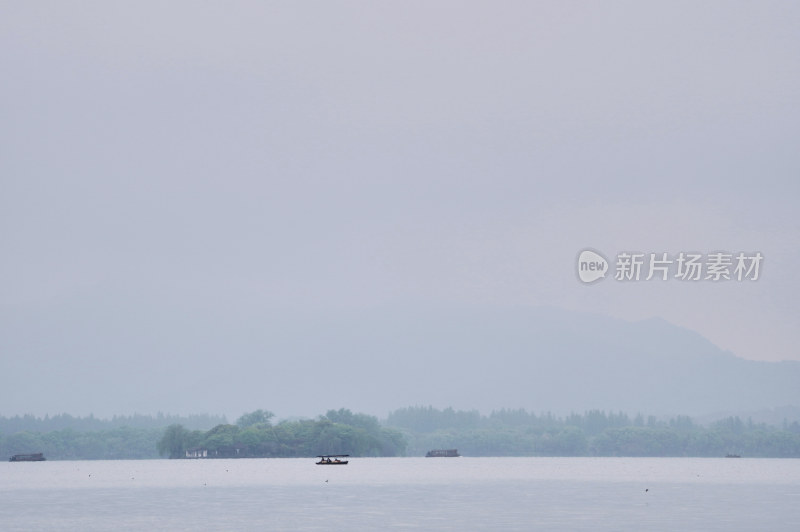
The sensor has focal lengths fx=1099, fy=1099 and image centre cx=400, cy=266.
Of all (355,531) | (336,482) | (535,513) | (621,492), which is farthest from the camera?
(336,482)

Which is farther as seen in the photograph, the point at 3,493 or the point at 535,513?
the point at 3,493

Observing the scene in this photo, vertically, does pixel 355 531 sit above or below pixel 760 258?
below

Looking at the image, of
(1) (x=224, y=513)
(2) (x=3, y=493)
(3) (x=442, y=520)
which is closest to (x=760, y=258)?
(3) (x=442, y=520)

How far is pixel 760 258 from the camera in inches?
3201

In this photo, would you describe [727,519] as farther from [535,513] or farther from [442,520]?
[442,520]

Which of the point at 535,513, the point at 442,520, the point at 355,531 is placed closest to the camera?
the point at 355,531

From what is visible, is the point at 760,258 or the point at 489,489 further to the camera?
the point at 489,489

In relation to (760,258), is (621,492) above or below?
below

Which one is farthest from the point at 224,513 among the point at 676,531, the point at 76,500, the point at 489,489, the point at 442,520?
the point at 489,489

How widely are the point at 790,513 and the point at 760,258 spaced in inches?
732

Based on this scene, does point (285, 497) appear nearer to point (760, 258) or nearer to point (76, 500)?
point (76, 500)

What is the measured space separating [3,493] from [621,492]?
64.0 meters

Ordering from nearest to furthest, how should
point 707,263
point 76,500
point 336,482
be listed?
point 707,263
point 76,500
point 336,482

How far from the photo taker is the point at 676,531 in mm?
65875
